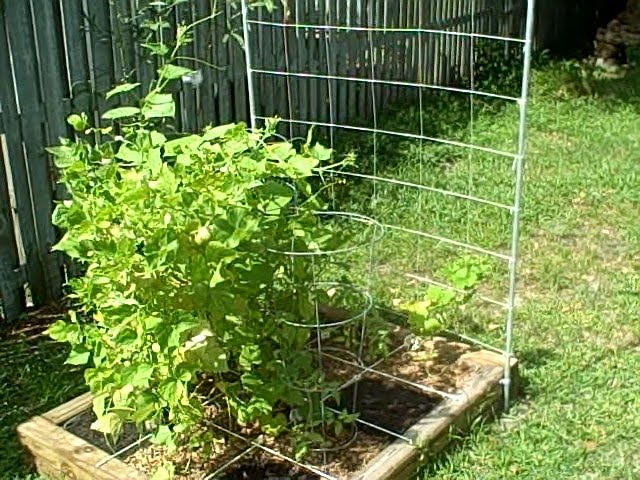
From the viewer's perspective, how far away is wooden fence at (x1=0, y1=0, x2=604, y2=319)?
4.14 m

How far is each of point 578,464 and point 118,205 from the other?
1.75m

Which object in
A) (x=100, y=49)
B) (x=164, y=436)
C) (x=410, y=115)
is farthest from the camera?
(x=410, y=115)

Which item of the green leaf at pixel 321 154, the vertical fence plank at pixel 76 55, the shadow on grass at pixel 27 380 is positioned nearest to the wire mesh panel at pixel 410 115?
the green leaf at pixel 321 154

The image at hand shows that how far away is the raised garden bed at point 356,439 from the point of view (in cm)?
293

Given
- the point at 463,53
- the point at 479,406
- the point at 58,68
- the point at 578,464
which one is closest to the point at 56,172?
the point at 58,68

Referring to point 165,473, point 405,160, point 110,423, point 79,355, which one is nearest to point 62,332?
point 79,355

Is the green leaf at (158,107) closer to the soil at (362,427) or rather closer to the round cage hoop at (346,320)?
the round cage hoop at (346,320)

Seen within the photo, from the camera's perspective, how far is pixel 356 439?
3131mm

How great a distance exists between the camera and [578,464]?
313 centimetres

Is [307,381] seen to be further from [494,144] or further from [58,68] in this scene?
[494,144]

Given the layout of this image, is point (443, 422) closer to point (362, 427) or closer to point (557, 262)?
point (362, 427)

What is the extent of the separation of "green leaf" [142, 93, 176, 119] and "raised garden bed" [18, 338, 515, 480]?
1.06 meters

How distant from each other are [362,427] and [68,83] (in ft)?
7.49

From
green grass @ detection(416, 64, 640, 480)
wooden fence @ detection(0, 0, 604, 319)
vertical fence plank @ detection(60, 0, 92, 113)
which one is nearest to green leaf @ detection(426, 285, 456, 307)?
green grass @ detection(416, 64, 640, 480)
